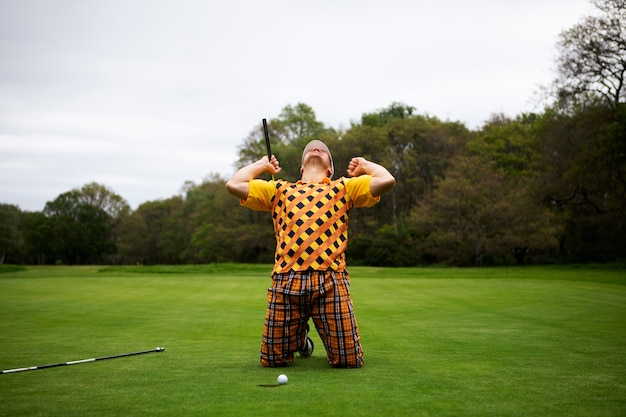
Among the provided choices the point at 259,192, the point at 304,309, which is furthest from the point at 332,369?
the point at 259,192

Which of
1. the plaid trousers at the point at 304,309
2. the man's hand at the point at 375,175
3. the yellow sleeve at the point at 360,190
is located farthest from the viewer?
the yellow sleeve at the point at 360,190

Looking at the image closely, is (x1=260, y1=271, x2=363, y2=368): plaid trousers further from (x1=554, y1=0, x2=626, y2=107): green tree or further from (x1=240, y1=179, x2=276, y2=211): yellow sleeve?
(x1=554, y1=0, x2=626, y2=107): green tree

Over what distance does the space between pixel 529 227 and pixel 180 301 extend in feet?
102

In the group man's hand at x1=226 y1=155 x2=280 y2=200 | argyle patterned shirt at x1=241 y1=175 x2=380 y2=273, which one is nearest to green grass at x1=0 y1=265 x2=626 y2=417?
argyle patterned shirt at x1=241 y1=175 x2=380 y2=273

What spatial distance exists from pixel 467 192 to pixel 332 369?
38.1 metres

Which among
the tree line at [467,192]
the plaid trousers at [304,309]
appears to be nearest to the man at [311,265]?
the plaid trousers at [304,309]

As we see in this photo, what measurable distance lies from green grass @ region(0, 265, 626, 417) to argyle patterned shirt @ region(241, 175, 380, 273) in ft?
3.34

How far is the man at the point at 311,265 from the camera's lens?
228 inches

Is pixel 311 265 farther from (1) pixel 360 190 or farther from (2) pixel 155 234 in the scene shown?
(2) pixel 155 234

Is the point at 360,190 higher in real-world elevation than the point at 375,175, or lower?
lower

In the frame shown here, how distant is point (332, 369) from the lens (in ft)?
18.6

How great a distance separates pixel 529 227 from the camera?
40219mm

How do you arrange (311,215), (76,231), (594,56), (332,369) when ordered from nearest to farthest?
1. (332,369)
2. (311,215)
3. (594,56)
4. (76,231)

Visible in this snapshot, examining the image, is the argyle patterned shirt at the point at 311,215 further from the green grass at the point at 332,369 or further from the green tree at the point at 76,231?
the green tree at the point at 76,231
